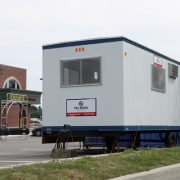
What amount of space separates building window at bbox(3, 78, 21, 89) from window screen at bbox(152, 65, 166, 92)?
35.2m

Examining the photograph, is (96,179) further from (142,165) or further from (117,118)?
(117,118)

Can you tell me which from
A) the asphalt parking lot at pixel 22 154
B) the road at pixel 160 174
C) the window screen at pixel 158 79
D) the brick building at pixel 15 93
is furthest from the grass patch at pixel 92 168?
the brick building at pixel 15 93

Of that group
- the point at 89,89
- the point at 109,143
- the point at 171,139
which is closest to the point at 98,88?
the point at 89,89

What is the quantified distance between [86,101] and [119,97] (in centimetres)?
114

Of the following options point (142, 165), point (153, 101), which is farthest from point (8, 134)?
point (142, 165)

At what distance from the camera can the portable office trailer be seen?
15969 mm

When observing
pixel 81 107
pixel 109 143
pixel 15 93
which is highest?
pixel 15 93

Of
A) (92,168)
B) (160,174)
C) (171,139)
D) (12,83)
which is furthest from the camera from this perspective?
(12,83)

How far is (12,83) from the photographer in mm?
53906

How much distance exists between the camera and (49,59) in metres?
17.0

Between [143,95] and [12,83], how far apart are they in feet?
125

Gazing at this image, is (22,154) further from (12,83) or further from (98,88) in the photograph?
(12,83)

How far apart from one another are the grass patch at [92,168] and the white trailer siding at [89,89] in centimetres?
282

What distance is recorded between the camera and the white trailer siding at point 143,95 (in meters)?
16.1
